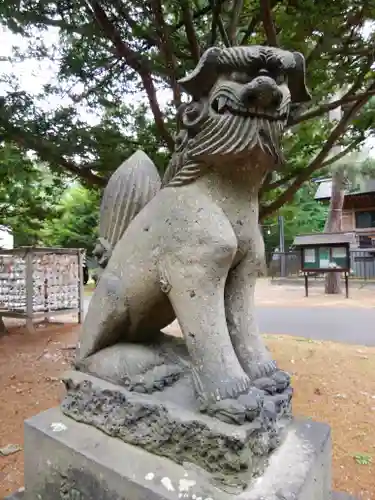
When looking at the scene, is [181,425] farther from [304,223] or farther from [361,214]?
[304,223]

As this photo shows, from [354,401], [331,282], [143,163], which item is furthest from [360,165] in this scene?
[143,163]

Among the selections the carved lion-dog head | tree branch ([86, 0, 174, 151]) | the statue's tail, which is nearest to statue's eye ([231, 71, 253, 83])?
the carved lion-dog head

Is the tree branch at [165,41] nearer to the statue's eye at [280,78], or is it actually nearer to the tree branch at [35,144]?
the tree branch at [35,144]

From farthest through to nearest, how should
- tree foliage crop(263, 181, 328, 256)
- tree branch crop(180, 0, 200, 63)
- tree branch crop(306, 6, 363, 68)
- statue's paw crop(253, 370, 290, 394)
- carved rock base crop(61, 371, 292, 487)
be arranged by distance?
1. tree foliage crop(263, 181, 328, 256)
2. tree branch crop(180, 0, 200, 63)
3. tree branch crop(306, 6, 363, 68)
4. statue's paw crop(253, 370, 290, 394)
5. carved rock base crop(61, 371, 292, 487)

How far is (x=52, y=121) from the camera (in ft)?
11.5

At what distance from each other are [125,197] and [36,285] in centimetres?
525

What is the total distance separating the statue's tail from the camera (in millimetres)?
1672

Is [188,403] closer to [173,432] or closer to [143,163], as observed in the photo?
[173,432]

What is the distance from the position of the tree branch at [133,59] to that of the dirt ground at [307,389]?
7.69 feet

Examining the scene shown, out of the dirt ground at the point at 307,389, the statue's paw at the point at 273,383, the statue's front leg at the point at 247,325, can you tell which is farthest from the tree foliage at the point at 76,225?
the statue's paw at the point at 273,383

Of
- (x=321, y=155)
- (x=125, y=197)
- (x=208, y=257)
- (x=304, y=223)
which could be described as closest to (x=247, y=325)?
(x=208, y=257)

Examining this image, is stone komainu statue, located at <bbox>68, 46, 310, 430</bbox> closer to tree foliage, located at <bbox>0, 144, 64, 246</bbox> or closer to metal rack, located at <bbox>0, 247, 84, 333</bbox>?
tree foliage, located at <bbox>0, 144, 64, 246</bbox>

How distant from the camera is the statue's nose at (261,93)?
119cm

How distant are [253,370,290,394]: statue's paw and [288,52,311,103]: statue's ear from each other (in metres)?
1.00
